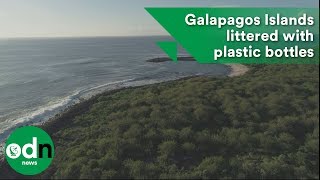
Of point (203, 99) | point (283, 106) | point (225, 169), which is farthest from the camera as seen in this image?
point (203, 99)

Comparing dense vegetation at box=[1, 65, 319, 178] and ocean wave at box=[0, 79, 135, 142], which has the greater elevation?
dense vegetation at box=[1, 65, 319, 178]

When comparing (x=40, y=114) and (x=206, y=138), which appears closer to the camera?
(x=206, y=138)

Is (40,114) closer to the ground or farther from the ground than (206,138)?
closer to the ground

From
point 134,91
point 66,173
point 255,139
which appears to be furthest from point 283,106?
point 134,91

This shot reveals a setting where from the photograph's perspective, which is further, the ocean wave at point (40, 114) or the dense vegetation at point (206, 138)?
the ocean wave at point (40, 114)

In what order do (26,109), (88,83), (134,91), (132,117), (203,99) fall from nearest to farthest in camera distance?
(132,117) < (203,99) < (26,109) < (134,91) < (88,83)

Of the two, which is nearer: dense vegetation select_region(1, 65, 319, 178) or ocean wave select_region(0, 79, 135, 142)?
dense vegetation select_region(1, 65, 319, 178)

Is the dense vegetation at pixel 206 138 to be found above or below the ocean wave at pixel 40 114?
above

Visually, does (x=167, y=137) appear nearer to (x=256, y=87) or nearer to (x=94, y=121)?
(x=94, y=121)
